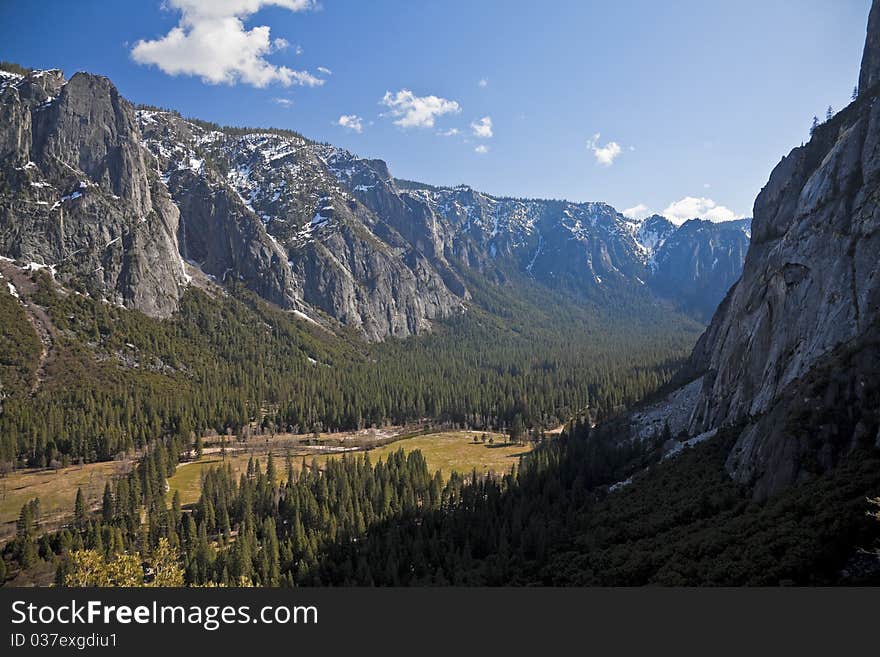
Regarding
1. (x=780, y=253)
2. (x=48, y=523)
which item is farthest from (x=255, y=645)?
(x=780, y=253)

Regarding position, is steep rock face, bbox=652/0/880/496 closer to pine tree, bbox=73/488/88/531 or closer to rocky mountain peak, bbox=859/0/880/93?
rocky mountain peak, bbox=859/0/880/93

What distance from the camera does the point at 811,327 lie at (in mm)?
68562

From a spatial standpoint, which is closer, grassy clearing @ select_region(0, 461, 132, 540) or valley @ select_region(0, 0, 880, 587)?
valley @ select_region(0, 0, 880, 587)

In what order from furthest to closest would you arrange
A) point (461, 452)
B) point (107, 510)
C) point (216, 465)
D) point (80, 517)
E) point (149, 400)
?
point (149, 400)
point (461, 452)
point (216, 465)
point (107, 510)
point (80, 517)

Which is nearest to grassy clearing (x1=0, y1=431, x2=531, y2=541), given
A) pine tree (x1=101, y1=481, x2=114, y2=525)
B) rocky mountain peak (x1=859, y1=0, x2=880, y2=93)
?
Result: pine tree (x1=101, y1=481, x2=114, y2=525)

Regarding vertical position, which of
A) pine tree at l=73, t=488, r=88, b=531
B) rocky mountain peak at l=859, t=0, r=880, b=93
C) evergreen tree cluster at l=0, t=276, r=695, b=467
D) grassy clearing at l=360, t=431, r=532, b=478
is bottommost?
grassy clearing at l=360, t=431, r=532, b=478

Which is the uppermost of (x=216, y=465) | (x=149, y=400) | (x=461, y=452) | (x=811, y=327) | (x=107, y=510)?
(x=811, y=327)

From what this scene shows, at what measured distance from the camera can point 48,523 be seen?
286ft

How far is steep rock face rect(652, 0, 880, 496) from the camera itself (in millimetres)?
47406

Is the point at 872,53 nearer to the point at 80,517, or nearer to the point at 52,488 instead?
the point at 80,517

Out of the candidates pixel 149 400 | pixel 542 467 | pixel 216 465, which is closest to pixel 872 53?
pixel 542 467

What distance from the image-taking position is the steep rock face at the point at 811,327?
47.4 m

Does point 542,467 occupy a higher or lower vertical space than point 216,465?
→ lower

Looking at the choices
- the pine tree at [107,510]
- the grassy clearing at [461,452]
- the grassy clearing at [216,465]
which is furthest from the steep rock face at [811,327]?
the pine tree at [107,510]
